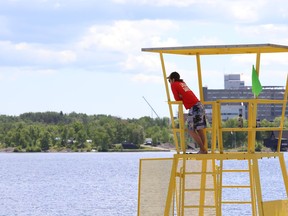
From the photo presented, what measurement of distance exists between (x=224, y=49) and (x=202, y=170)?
265 centimetres

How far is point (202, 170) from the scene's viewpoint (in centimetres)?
2081

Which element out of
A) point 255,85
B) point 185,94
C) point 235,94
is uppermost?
point 235,94

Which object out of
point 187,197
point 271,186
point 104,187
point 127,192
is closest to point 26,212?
point 127,192

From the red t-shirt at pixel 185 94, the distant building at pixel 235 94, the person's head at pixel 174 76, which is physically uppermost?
the distant building at pixel 235 94

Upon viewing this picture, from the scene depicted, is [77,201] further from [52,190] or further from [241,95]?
[241,95]

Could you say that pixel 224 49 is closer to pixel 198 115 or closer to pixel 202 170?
pixel 198 115

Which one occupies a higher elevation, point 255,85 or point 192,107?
point 255,85

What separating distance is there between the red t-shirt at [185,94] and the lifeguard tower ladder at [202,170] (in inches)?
6.1

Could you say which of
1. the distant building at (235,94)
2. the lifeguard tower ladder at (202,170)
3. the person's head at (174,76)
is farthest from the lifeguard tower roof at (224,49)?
the distant building at (235,94)

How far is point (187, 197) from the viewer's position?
21.3m

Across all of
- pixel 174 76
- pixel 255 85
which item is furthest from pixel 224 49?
pixel 174 76

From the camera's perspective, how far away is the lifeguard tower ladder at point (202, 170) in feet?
64.2

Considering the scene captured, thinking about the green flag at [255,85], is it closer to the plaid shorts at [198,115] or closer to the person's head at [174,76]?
the plaid shorts at [198,115]

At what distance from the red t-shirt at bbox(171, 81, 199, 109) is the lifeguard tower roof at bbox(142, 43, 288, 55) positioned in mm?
642
